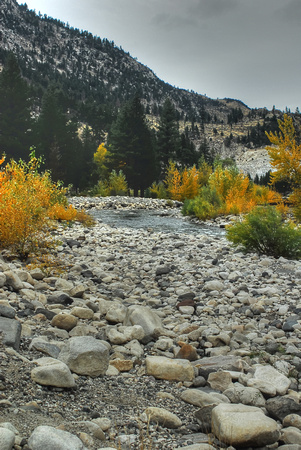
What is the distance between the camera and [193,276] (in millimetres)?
5914

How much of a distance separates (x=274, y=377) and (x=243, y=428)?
3.26ft

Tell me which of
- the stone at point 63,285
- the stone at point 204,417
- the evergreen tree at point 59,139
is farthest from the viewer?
the evergreen tree at point 59,139

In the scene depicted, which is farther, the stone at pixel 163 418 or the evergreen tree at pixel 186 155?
the evergreen tree at pixel 186 155

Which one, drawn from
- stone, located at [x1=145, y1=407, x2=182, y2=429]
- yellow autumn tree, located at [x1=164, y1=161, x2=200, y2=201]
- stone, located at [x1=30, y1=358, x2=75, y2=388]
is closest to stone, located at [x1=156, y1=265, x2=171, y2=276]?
stone, located at [x1=30, y1=358, x2=75, y2=388]

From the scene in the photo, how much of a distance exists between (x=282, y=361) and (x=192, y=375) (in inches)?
37.3

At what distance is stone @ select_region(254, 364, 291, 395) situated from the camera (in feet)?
8.25

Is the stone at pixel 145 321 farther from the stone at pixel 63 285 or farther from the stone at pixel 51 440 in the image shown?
the stone at pixel 51 440

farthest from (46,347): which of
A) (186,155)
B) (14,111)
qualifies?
(186,155)

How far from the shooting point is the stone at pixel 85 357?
8.13 feet

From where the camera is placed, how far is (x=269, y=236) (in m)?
7.30

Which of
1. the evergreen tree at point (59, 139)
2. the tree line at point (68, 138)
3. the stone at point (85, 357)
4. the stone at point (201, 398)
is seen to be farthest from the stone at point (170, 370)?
the evergreen tree at point (59, 139)

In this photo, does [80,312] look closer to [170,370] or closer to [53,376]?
[170,370]

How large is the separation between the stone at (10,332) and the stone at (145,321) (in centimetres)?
132

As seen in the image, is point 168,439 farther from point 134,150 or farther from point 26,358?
point 134,150
